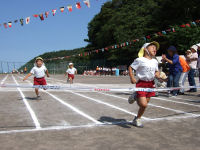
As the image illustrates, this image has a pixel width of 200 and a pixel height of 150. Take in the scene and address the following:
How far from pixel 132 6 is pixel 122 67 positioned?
12.3 m

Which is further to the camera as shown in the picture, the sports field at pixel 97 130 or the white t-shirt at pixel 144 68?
the white t-shirt at pixel 144 68

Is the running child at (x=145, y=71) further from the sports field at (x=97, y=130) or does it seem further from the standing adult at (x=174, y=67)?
the standing adult at (x=174, y=67)

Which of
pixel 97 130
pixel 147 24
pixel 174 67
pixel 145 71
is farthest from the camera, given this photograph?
pixel 147 24

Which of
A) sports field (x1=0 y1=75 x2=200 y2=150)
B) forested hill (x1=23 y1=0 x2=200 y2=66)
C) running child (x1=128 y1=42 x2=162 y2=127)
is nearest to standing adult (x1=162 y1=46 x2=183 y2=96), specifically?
sports field (x1=0 y1=75 x2=200 y2=150)

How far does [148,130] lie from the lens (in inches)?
181

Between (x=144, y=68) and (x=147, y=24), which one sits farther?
(x=147, y=24)

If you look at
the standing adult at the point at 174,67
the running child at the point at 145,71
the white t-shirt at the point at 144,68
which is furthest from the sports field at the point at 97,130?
the standing adult at the point at 174,67

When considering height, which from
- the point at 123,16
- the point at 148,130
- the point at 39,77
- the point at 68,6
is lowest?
the point at 148,130

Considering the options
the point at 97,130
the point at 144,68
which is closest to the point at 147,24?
the point at 144,68

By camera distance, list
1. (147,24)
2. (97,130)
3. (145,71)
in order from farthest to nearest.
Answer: (147,24), (145,71), (97,130)

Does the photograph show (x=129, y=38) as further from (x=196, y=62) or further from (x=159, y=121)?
(x=159, y=121)

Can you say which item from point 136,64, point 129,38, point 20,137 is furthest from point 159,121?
point 129,38

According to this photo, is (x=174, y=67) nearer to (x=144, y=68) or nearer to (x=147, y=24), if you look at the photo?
(x=144, y=68)

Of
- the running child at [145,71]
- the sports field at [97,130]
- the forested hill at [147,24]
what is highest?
the forested hill at [147,24]
